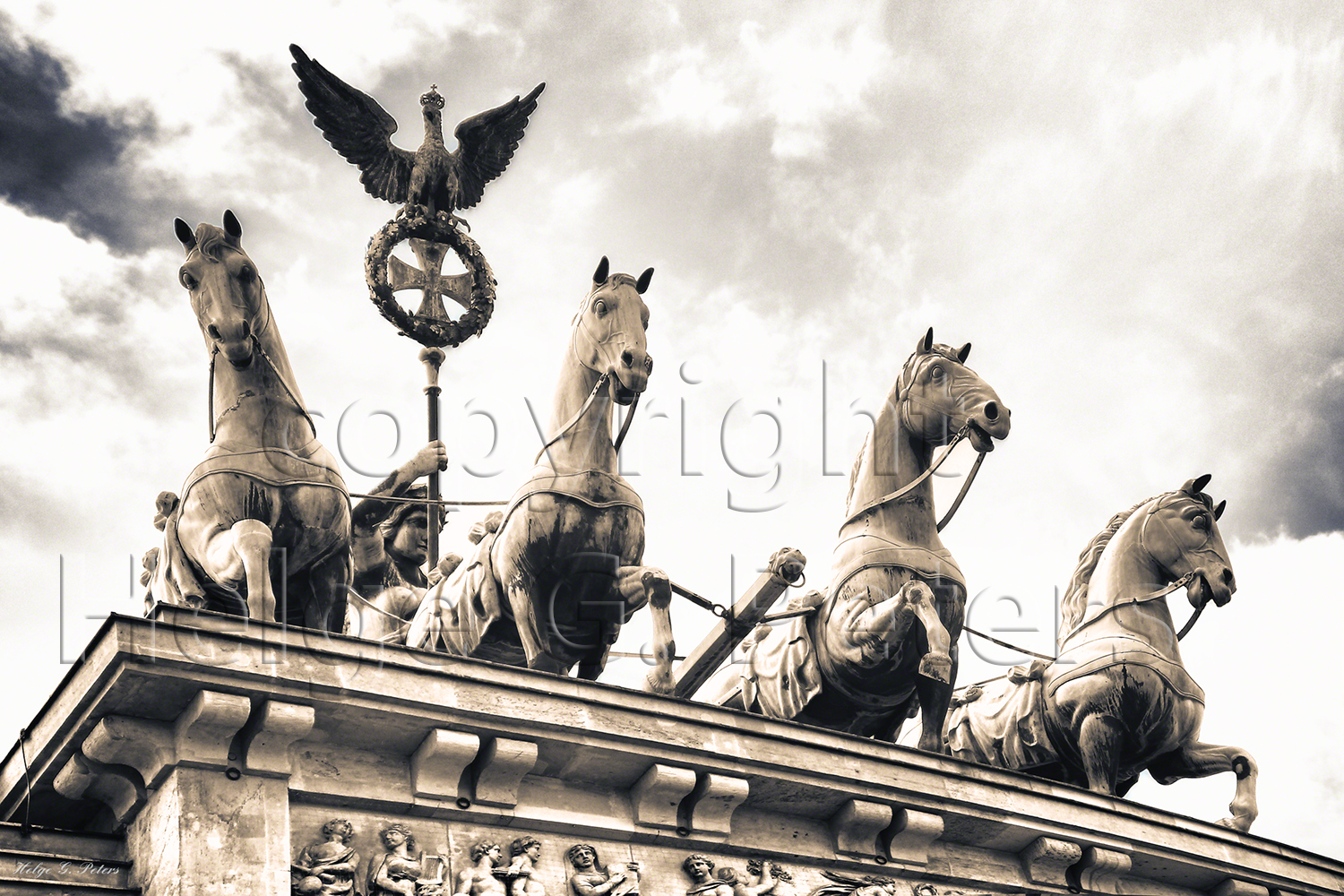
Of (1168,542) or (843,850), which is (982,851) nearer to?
(843,850)

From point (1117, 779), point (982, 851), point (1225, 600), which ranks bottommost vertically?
point (982, 851)

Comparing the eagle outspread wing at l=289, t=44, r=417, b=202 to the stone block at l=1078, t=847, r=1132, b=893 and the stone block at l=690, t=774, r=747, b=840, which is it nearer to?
the stone block at l=690, t=774, r=747, b=840

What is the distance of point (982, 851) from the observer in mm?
11258

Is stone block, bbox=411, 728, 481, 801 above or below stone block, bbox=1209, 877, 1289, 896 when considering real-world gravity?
below

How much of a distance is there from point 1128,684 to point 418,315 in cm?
625

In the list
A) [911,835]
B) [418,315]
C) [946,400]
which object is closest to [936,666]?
[911,835]

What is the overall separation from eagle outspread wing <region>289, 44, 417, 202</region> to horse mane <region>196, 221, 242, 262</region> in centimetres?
442

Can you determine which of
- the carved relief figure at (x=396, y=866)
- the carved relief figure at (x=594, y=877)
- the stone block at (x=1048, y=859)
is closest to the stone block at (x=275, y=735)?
the carved relief figure at (x=396, y=866)

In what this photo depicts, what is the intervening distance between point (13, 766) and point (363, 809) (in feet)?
5.61

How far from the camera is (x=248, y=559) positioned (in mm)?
9609

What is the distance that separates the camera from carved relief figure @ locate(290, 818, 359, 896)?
831 cm

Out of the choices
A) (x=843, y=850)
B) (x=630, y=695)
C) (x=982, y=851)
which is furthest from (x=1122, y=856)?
(x=630, y=695)

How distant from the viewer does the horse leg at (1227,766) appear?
12984mm

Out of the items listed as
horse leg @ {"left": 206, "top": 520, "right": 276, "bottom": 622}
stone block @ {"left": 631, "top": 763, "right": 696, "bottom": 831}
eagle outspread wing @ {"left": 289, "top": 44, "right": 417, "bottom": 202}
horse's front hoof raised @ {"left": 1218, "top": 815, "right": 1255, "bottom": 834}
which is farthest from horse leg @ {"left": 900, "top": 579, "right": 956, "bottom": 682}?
eagle outspread wing @ {"left": 289, "top": 44, "right": 417, "bottom": 202}
